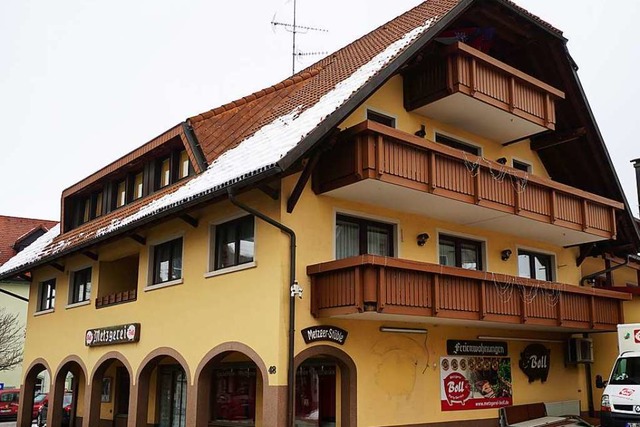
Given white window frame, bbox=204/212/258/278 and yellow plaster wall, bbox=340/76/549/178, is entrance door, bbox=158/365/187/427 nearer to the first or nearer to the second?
white window frame, bbox=204/212/258/278

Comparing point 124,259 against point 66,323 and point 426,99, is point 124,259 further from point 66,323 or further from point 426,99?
point 426,99

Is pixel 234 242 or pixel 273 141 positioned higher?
pixel 273 141

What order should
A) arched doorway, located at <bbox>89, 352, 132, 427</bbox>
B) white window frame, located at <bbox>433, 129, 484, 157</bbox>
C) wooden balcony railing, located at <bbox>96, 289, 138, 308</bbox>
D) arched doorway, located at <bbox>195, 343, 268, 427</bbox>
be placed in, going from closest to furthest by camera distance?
arched doorway, located at <bbox>195, 343, 268, 427</bbox> → white window frame, located at <bbox>433, 129, 484, 157</bbox> → wooden balcony railing, located at <bbox>96, 289, 138, 308</bbox> → arched doorway, located at <bbox>89, 352, 132, 427</bbox>

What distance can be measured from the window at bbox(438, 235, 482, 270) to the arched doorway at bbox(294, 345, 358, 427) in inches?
154

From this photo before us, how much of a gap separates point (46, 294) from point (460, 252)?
15090 millimetres

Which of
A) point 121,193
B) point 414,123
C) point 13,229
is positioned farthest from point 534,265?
point 13,229

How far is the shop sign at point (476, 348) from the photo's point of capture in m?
16.7

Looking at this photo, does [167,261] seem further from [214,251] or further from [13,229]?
[13,229]

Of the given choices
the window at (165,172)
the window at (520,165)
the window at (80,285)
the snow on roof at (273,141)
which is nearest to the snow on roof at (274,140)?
the snow on roof at (273,141)

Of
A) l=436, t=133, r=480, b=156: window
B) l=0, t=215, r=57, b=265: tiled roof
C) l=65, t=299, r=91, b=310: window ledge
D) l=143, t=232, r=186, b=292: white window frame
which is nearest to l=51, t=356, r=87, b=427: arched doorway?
l=65, t=299, r=91, b=310: window ledge

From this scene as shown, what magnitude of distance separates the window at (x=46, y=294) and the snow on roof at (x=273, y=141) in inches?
338

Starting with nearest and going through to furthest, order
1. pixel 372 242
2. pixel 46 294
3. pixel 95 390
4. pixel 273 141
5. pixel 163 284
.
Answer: pixel 273 141 < pixel 372 242 < pixel 163 284 < pixel 95 390 < pixel 46 294

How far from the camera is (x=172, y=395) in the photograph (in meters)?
19.3

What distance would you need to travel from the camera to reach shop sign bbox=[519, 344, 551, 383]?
1858 cm
